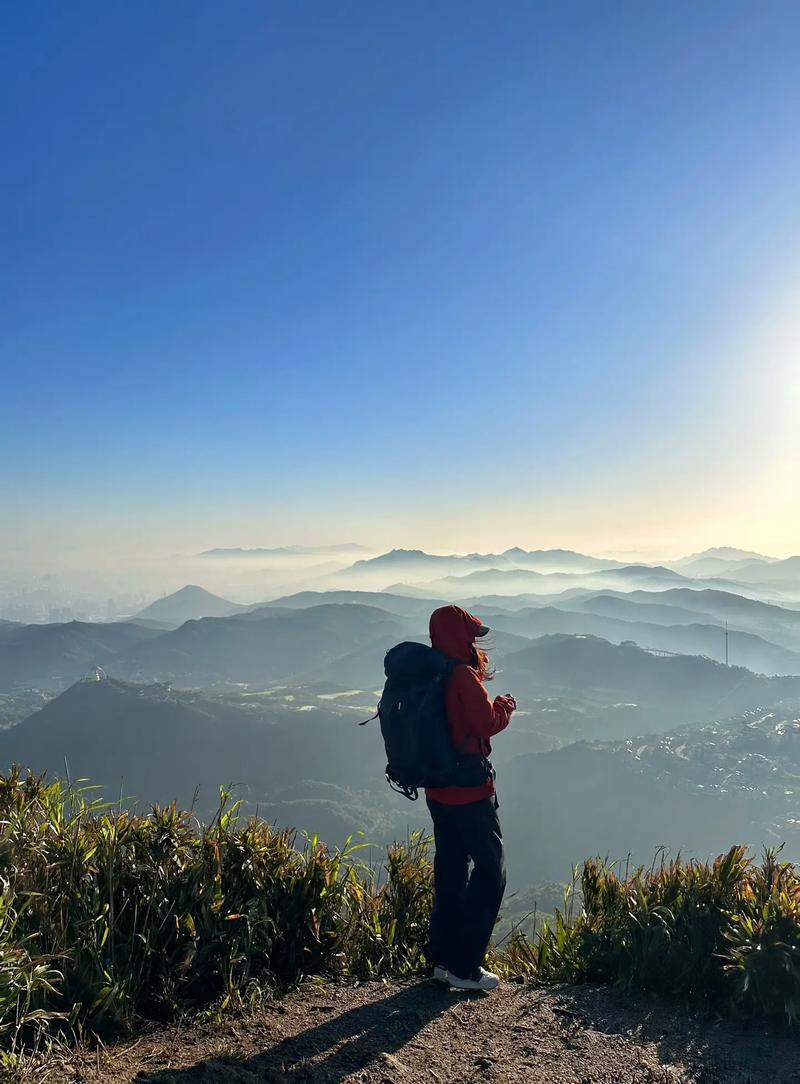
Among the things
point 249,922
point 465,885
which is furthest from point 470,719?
point 249,922

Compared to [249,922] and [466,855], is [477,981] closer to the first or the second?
[466,855]

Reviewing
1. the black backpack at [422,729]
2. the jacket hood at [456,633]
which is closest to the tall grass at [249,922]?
the black backpack at [422,729]

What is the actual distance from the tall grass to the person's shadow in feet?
1.42

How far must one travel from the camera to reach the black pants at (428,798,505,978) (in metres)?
3.77

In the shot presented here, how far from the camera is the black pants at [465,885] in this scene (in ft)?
12.4

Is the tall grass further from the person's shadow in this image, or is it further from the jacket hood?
the jacket hood

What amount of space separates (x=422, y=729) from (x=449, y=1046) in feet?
4.82

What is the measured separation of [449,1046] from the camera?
Result: 3.09 metres

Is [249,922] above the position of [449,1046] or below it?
above

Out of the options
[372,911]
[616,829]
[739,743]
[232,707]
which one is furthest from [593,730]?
[372,911]

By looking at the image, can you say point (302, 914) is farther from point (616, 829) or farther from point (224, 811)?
point (616, 829)

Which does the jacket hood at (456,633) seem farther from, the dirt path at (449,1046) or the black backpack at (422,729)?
the dirt path at (449,1046)

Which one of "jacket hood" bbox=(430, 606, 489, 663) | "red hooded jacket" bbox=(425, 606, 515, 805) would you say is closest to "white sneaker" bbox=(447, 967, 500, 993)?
"red hooded jacket" bbox=(425, 606, 515, 805)

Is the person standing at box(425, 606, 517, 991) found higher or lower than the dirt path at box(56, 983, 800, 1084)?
higher
